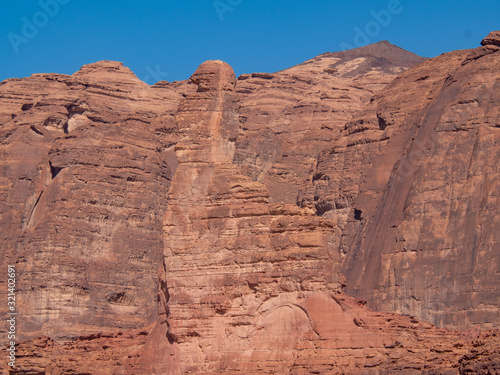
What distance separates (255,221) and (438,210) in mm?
17642

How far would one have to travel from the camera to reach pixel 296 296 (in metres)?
41.2

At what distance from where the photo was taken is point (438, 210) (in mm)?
58531

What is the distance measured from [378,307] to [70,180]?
32338 millimetres

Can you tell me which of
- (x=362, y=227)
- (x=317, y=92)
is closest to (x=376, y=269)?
(x=362, y=227)

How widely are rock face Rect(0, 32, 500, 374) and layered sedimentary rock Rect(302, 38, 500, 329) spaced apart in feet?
0.34

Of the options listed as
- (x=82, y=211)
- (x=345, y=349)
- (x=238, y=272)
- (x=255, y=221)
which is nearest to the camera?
(x=345, y=349)

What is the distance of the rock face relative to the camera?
41.1 meters

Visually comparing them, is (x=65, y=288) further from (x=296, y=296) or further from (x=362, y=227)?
(x=296, y=296)

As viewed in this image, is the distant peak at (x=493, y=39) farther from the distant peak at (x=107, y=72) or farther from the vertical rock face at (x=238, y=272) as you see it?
the distant peak at (x=107, y=72)

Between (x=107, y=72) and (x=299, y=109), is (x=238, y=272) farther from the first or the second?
(x=107, y=72)

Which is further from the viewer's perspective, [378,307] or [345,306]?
[378,307]

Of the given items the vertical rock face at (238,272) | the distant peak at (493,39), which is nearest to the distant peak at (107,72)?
the distant peak at (493,39)

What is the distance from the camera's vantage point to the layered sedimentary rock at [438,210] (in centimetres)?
5512

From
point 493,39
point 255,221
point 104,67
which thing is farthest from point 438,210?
point 104,67
